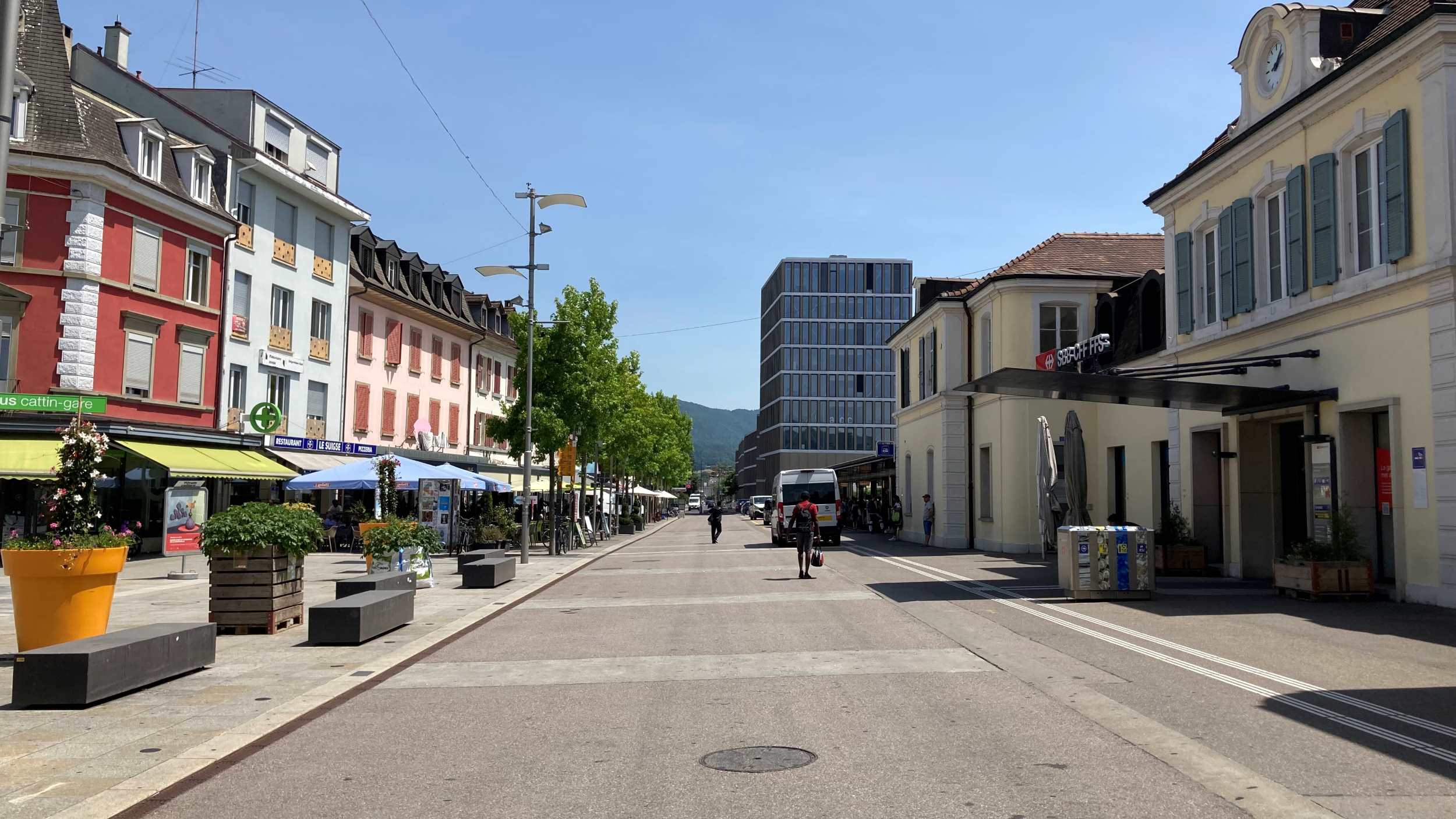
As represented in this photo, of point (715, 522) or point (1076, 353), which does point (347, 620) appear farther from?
point (715, 522)

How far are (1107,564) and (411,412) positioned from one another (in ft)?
113

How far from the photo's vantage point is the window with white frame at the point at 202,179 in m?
30.5

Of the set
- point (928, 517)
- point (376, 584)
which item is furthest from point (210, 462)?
point (928, 517)

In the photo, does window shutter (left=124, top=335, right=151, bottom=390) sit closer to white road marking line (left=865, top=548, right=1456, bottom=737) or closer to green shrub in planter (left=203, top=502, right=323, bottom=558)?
green shrub in planter (left=203, top=502, right=323, bottom=558)

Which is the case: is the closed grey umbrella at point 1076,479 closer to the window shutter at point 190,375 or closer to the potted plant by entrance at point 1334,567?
the potted plant by entrance at point 1334,567

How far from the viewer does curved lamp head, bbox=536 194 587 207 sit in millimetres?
25250

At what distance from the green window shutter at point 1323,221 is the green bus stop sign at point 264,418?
93.0 feet

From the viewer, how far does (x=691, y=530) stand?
2418 inches

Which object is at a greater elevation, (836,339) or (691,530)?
(836,339)

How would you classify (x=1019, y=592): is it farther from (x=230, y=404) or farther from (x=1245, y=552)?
(x=230, y=404)

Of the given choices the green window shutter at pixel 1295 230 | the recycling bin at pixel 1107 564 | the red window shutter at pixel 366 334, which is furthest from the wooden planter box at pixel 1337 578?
the red window shutter at pixel 366 334

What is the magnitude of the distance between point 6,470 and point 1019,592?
21.8 m

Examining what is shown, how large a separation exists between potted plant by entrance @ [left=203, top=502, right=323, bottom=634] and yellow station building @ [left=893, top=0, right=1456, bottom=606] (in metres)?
11.0

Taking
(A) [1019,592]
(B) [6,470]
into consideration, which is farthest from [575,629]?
(B) [6,470]
